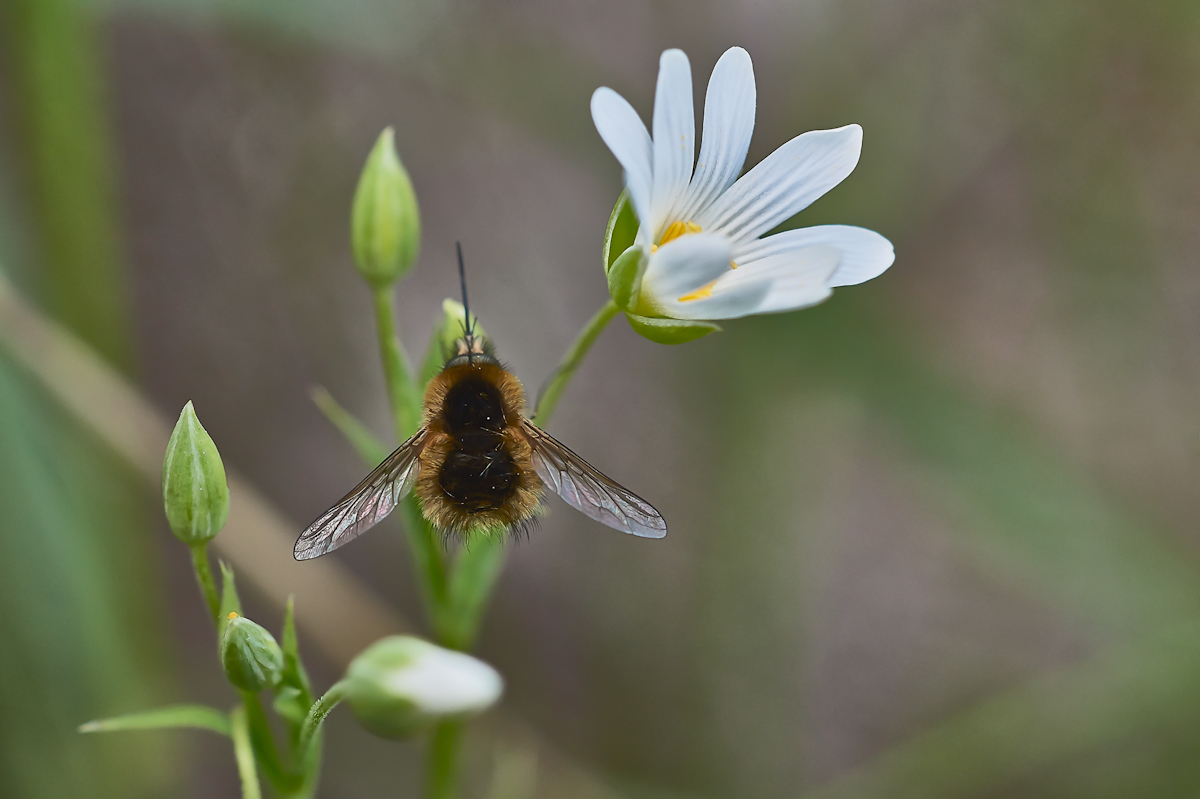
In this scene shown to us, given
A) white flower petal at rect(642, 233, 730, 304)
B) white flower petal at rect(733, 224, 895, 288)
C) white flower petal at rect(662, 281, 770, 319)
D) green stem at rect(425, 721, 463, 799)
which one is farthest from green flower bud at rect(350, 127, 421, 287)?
green stem at rect(425, 721, 463, 799)

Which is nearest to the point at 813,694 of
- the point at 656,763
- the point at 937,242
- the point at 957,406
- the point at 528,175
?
the point at 656,763

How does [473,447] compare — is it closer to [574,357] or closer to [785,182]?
[574,357]

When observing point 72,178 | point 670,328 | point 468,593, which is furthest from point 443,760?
point 72,178

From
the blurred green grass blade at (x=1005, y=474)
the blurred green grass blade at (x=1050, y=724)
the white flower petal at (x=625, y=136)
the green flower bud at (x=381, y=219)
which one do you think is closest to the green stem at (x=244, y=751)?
the green flower bud at (x=381, y=219)

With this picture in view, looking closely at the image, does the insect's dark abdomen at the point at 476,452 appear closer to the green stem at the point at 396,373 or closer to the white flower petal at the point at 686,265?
→ the green stem at the point at 396,373

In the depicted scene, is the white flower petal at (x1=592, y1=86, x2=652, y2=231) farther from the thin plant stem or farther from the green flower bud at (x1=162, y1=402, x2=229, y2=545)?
the green flower bud at (x1=162, y1=402, x2=229, y2=545)
